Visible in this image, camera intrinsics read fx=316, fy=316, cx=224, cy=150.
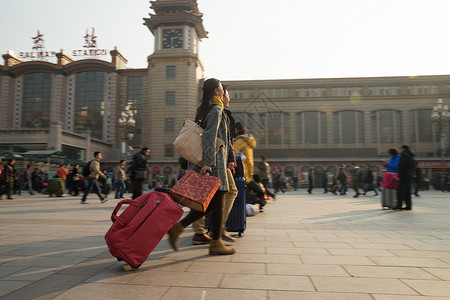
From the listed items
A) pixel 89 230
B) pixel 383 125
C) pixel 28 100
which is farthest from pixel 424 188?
pixel 28 100

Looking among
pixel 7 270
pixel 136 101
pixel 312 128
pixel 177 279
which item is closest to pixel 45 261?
pixel 7 270

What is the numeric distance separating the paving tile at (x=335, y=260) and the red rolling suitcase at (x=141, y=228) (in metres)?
1.44

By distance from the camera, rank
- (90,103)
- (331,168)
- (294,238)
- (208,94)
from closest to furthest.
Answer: (208,94)
(294,238)
(331,168)
(90,103)

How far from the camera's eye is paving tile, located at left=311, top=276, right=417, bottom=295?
7.59ft

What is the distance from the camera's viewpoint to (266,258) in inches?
130

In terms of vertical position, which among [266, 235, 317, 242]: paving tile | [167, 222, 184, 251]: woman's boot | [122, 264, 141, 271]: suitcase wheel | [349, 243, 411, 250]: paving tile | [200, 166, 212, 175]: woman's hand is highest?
[200, 166, 212, 175]: woman's hand

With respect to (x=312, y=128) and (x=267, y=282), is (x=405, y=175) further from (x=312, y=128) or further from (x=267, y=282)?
(x=312, y=128)

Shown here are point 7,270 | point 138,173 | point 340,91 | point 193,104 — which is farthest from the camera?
point 340,91

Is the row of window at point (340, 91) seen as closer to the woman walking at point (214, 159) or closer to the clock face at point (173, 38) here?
the clock face at point (173, 38)

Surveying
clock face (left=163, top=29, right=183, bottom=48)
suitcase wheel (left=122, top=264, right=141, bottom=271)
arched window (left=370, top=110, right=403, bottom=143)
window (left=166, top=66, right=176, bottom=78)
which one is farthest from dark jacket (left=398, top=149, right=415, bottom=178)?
clock face (left=163, top=29, right=183, bottom=48)

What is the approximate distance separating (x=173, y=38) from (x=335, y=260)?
4441cm

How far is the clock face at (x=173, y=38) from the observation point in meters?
43.5

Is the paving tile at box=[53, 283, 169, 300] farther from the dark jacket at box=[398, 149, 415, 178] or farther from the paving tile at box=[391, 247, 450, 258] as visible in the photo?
the dark jacket at box=[398, 149, 415, 178]

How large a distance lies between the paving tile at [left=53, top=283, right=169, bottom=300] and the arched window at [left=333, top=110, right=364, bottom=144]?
144 ft
